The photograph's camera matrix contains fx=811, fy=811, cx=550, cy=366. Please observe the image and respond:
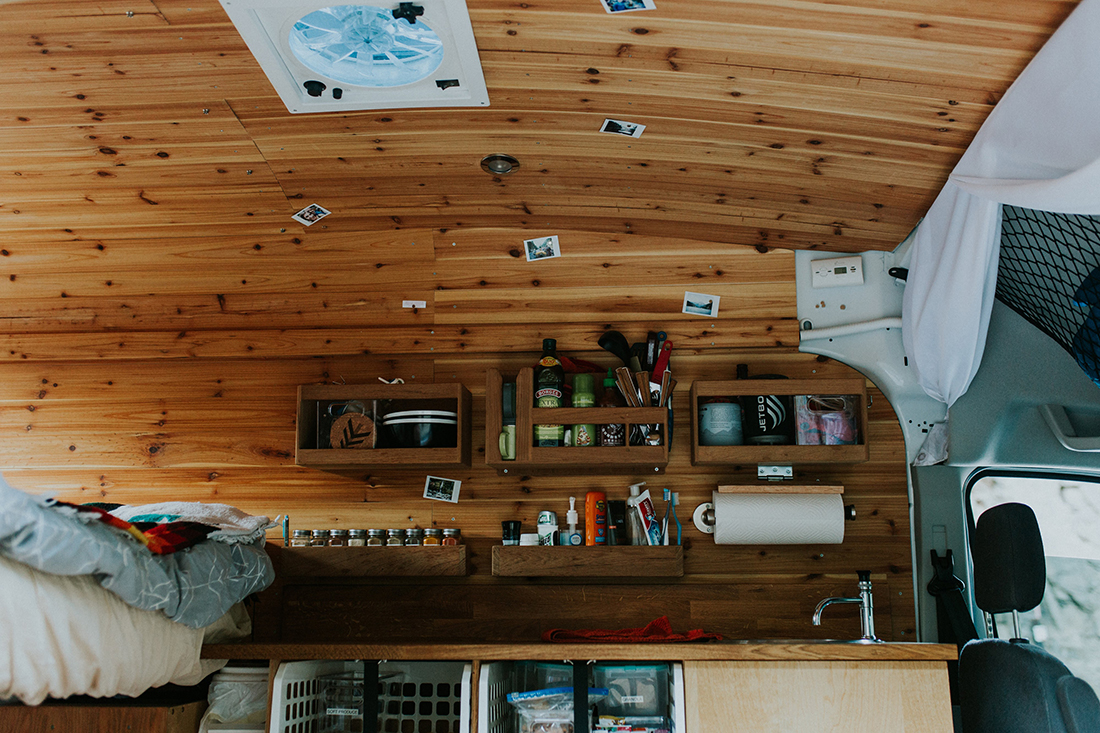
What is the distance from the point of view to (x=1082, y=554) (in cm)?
270

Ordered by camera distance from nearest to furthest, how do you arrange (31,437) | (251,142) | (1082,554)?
(251,142) < (1082,554) < (31,437)

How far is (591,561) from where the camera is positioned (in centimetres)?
277

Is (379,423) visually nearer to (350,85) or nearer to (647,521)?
(647,521)

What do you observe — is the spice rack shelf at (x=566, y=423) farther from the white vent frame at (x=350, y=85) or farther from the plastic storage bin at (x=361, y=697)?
the white vent frame at (x=350, y=85)

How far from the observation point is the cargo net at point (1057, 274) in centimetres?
204

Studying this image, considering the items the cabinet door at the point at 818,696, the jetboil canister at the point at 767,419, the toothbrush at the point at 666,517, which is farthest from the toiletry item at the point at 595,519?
the cabinet door at the point at 818,696

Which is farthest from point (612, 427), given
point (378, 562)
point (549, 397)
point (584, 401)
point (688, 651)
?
point (378, 562)

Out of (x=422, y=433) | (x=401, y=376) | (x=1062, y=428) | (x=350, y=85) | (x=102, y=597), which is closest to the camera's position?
(x=102, y=597)

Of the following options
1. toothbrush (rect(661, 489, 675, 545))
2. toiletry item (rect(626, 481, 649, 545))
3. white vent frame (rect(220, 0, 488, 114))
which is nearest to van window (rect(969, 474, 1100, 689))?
toothbrush (rect(661, 489, 675, 545))

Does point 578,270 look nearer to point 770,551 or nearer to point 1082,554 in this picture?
point 770,551

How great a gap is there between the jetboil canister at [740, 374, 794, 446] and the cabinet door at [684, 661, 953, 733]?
0.80m

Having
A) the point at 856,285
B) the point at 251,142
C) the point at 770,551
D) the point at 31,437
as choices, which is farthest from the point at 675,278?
the point at 31,437

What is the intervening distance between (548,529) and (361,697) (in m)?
0.81

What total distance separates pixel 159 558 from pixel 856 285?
2482mm
